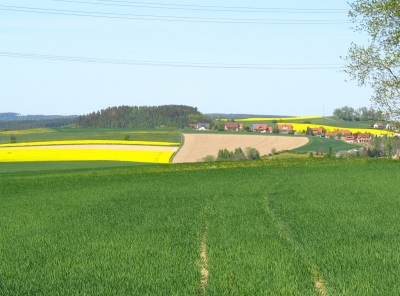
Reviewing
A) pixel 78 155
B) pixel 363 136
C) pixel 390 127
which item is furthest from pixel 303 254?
pixel 363 136

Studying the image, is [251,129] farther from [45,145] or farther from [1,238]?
[1,238]

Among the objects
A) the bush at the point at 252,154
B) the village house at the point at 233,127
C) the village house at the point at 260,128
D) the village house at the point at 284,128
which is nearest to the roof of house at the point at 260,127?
the village house at the point at 260,128

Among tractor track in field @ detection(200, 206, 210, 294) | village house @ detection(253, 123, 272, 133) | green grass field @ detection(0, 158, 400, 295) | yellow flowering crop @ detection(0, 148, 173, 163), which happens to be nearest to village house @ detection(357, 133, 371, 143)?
village house @ detection(253, 123, 272, 133)

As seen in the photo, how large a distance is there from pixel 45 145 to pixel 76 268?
6420 centimetres

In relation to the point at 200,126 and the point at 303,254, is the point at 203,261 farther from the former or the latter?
the point at 200,126

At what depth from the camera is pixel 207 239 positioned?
40.6 ft

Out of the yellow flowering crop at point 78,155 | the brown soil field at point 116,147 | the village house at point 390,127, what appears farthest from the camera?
the brown soil field at point 116,147

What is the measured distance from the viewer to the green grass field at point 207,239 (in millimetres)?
9109

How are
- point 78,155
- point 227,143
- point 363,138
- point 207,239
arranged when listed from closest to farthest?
point 207,239, point 78,155, point 363,138, point 227,143

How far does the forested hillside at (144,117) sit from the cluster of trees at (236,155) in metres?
31.3

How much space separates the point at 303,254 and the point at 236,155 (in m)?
48.0

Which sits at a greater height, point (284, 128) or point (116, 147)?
point (284, 128)

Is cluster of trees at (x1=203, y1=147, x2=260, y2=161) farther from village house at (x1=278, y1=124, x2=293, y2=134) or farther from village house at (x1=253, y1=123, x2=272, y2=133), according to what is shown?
village house at (x1=253, y1=123, x2=272, y2=133)

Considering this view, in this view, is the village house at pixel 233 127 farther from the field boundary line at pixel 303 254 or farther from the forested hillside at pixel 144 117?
the field boundary line at pixel 303 254
